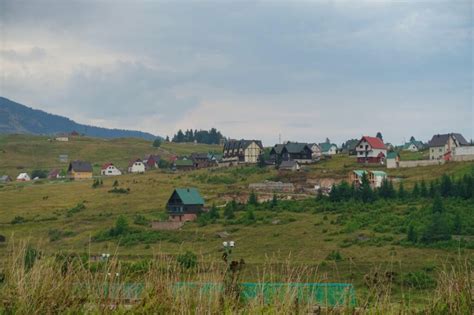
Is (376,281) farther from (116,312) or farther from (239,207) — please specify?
(239,207)

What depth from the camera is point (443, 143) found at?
8000 cm

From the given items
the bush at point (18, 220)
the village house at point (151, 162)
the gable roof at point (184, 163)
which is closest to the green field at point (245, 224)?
the bush at point (18, 220)

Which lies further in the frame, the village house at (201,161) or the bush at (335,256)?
the village house at (201,161)

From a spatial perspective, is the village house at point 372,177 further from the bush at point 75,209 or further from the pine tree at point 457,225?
the bush at point 75,209

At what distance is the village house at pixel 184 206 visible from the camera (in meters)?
56.3

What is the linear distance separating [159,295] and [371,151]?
76.5 m

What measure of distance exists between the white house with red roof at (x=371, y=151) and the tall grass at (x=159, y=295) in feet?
245

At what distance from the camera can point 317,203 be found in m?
55.2

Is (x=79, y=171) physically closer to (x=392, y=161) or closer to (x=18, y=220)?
(x=18, y=220)

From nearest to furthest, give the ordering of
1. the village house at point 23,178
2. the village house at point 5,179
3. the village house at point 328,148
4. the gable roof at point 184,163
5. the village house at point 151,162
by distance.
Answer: the gable roof at point 184,163 < the village house at point 5,179 < the village house at point 23,178 < the village house at point 328,148 < the village house at point 151,162

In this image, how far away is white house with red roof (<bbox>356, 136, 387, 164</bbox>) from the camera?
275 ft

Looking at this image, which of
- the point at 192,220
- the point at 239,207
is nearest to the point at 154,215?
the point at 192,220

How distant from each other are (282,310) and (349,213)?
40.6m

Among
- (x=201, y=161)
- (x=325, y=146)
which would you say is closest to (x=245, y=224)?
(x=201, y=161)
